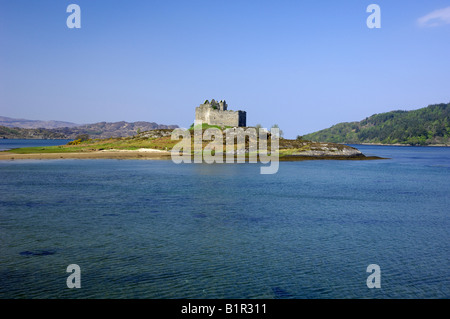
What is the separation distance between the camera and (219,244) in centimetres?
2162

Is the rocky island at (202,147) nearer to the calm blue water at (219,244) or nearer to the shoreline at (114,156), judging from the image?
the shoreline at (114,156)

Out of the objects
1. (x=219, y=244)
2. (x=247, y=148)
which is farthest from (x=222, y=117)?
(x=219, y=244)

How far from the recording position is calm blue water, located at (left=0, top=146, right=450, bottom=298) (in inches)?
614

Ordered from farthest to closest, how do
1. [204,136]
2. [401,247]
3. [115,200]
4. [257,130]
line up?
1. [257,130]
2. [204,136]
3. [115,200]
4. [401,247]

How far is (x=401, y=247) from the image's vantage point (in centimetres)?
2156

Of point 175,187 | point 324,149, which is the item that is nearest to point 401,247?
point 175,187

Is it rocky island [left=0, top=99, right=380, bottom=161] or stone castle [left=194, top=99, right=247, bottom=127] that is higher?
stone castle [left=194, top=99, right=247, bottom=127]

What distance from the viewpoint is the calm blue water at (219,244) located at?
614 inches

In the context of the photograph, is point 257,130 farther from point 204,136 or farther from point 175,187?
point 175,187

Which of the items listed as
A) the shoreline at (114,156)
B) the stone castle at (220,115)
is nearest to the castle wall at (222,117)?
the stone castle at (220,115)

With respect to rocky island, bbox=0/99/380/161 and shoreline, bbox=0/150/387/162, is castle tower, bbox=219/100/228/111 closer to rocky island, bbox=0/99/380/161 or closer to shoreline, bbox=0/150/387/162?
rocky island, bbox=0/99/380/161

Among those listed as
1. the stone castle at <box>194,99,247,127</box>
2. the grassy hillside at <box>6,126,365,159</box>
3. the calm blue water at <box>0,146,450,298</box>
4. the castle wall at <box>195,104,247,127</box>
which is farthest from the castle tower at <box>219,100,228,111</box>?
the calm blue water at <box>0,146,450,298</box>
